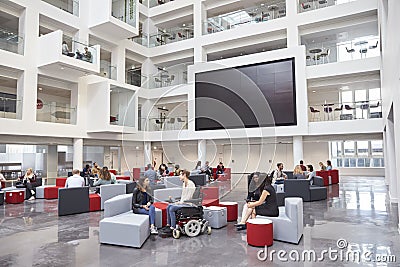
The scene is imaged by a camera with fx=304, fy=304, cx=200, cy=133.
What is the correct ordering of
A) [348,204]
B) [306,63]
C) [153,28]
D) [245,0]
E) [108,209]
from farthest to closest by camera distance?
[153,28]
[245,0]
[306,63]
[348,204]
[108,209]

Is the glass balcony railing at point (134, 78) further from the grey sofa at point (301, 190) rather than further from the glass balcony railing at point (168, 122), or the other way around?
the grey sofa at point (301, 190)

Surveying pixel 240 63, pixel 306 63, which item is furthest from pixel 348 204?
pixel 240 63

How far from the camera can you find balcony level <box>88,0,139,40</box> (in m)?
16.7

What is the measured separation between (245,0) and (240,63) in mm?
4552

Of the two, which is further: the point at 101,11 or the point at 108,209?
the point at 101,11

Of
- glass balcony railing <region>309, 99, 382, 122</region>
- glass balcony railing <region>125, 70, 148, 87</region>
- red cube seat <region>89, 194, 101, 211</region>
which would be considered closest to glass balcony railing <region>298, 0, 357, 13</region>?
glass balcony railing <region>309, 99, 382, 122</region>

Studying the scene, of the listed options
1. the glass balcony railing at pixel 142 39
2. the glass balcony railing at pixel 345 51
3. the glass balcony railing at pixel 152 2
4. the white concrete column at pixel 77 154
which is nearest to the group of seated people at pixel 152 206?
the white concrete column at pixel 77 154

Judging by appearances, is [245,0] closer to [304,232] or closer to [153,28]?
[153,28]

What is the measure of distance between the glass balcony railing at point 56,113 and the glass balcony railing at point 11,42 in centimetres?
275

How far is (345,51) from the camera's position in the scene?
15789 millimetres

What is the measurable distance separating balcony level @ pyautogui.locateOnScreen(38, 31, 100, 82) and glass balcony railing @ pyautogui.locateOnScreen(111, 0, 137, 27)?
11.9ft

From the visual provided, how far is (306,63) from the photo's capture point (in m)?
16.6

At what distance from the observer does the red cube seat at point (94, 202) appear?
8250mm

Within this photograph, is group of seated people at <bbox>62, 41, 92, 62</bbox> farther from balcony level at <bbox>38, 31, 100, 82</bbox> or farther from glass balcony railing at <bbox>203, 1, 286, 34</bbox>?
glass balcony railing at <bbox>203, 1, 286, 34</bbox>
